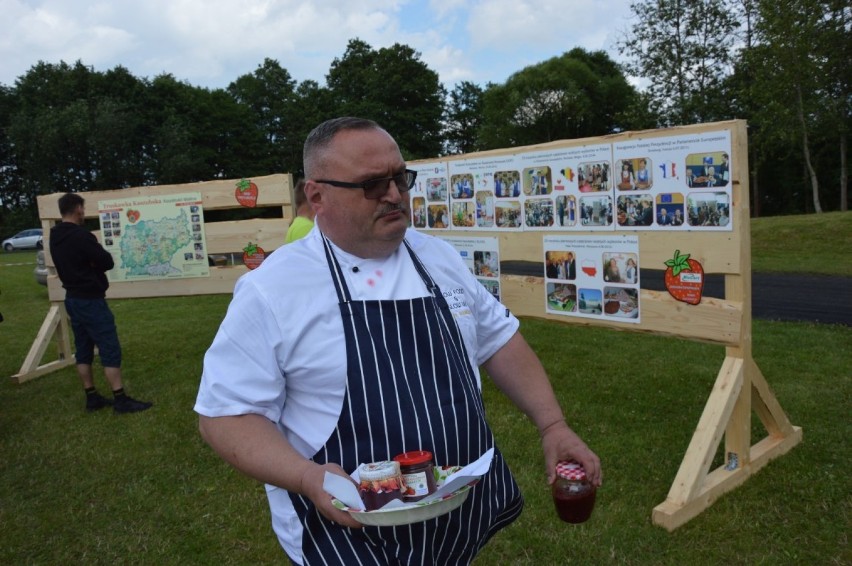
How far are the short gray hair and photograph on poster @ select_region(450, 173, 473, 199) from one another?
3.84 meters

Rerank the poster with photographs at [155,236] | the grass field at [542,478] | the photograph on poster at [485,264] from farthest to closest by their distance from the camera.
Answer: the poster with photographs at [155,236]
the photograph on poster at [485,264]
the grass field at [542,478]

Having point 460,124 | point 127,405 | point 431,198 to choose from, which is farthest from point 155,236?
point 460,124

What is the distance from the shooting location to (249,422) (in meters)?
1.58

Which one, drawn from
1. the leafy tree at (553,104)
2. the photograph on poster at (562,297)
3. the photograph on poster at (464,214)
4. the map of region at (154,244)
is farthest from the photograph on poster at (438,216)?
the leafy tree at (553,104)

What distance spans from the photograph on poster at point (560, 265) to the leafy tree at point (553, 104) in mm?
39308

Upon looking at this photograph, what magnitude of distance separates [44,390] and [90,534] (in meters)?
4.13

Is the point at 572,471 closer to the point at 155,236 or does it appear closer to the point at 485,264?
the point at 485,264

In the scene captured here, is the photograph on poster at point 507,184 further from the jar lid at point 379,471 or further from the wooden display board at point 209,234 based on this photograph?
the jar lid at point 379,471

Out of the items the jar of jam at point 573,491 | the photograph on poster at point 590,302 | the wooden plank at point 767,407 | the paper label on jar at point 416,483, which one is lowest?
the wooden plank at point 767,407

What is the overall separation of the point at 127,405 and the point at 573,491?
5.66 metres

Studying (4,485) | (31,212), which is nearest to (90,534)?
(4,485)

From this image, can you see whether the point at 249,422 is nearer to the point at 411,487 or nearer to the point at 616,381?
the point at 411,487

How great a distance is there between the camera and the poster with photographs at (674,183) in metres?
3.83

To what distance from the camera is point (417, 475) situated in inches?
58.0
